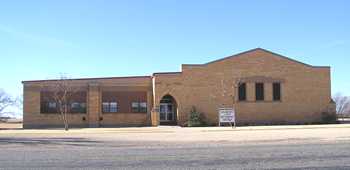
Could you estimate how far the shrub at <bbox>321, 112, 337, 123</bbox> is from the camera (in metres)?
53.1

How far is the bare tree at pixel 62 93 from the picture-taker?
51.4 m

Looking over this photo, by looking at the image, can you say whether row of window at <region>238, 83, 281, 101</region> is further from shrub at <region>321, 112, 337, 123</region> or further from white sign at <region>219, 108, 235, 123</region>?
white sign at <region>219, 108, 235, 123</region>

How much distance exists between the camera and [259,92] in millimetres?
53156

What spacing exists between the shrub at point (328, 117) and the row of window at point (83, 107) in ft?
57.7

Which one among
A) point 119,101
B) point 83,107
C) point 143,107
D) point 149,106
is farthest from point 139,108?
point 83,107

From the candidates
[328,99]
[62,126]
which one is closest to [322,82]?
[328,99]

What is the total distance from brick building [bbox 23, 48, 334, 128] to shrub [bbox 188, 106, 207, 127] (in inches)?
32.1

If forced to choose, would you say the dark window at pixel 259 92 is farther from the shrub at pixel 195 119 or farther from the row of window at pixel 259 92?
the shrub at pixel 195 119

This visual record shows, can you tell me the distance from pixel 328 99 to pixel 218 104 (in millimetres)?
11215

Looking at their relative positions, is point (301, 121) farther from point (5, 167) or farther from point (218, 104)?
point (5, 167)

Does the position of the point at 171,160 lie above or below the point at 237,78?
below

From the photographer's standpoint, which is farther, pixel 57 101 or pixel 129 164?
pixel 57 101

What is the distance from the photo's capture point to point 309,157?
Result: 16625mm

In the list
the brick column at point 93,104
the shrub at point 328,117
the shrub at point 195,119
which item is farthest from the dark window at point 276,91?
the brick column at point 93,104
